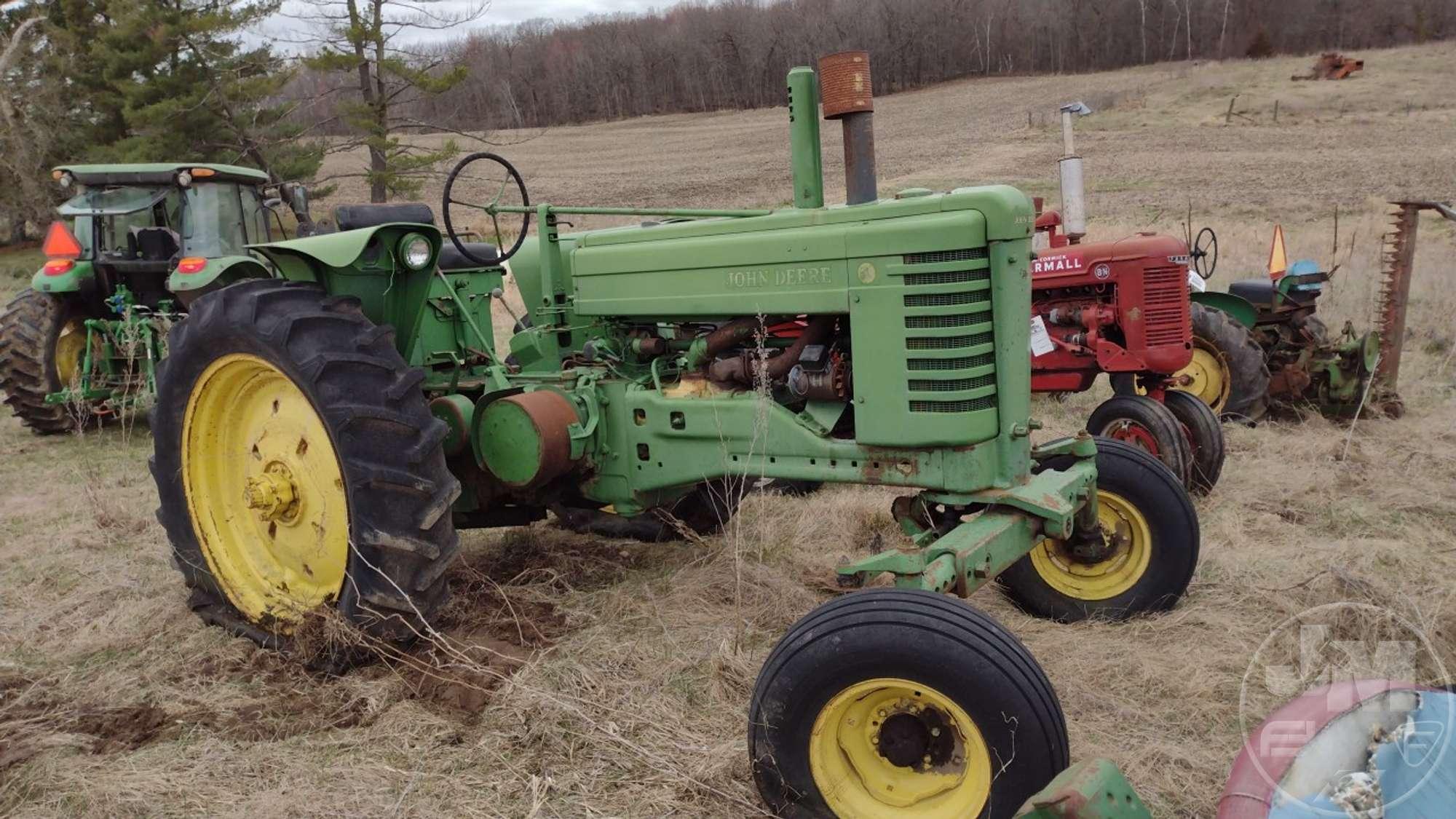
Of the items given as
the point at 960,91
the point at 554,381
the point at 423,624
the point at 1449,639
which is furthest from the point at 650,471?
the point at 960,91

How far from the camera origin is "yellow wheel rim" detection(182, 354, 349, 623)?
3.30 metres

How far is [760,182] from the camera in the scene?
25594 mm

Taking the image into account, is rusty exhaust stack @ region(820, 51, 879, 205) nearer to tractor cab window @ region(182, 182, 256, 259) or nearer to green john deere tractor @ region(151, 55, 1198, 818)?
green john deere tractor @ region(151, 55, 1198, 818)

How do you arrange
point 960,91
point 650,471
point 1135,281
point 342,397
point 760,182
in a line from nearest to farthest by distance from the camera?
point 342,397
point 650,471
point 1135,281
point 760,182
point 960,91

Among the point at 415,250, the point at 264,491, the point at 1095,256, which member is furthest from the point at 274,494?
the point at 1095,256

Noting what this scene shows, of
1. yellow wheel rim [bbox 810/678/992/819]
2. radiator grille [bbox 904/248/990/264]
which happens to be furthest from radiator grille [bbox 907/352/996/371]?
yellow wheel rim [bbox 810/678/992/819]

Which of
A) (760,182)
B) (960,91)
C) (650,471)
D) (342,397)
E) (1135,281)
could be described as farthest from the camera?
(960,91)

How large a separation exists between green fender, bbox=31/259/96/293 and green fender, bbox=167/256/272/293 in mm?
1930

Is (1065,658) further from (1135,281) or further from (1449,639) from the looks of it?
(1135,281)

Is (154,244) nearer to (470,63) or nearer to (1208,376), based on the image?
(1208,376)

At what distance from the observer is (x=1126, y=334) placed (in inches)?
204

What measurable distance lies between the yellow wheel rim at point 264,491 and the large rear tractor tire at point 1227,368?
5.12 m

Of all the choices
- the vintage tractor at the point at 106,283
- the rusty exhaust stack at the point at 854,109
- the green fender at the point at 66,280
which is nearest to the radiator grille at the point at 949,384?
the rusty exhaust stack at the point at 854,109

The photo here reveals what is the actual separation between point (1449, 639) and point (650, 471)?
8.68ft
